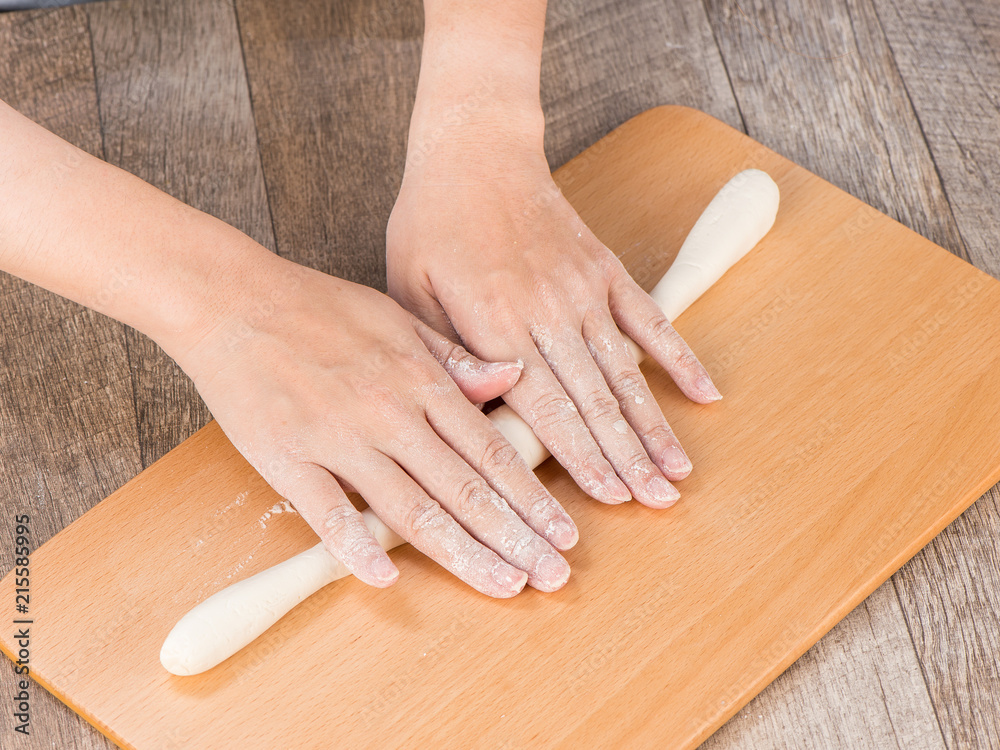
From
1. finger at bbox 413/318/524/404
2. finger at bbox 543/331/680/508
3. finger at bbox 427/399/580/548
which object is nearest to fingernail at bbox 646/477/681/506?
finger at bbox 543/331/680/508

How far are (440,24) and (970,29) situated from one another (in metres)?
1.16

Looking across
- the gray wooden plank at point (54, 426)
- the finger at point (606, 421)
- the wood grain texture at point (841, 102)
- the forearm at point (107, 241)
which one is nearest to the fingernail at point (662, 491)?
the finger at point (606, 421)

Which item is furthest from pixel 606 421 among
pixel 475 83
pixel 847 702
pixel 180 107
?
pixel 180 107

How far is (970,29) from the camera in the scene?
6.00 feet

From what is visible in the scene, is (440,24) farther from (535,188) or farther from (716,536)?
(716,536)

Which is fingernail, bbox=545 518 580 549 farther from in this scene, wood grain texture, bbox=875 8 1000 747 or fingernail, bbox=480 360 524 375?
wood grain texture, bbox=875 8 1000 747

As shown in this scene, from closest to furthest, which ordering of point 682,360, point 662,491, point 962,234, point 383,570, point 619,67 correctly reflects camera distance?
point 383,570, point 662,491, point 682,360, point 962,234, point 619,67

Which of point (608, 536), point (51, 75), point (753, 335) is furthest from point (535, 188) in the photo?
point (51, 75)

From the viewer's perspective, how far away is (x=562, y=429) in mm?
1137

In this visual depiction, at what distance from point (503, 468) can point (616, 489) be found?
0.14 meters

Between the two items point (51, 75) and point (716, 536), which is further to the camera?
point (51, 75)

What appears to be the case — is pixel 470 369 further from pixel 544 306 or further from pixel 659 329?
pixel 659 329

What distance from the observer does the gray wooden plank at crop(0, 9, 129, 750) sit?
1.05 m

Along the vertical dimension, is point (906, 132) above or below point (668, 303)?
below
